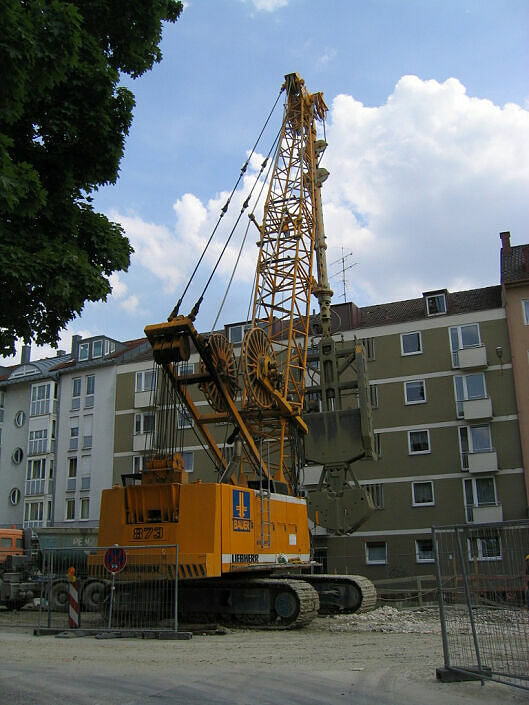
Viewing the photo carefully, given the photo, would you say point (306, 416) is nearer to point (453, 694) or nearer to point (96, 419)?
point (453, 694)

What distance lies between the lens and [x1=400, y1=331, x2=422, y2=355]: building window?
40.9 m

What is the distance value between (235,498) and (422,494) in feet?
79.0

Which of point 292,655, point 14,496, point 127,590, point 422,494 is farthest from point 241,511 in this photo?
point 14,496

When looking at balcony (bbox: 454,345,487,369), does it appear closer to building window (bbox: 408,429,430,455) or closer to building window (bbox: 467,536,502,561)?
building window (bbox: 408,429,430,455)

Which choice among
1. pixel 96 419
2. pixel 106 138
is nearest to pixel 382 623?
pixel 106 138

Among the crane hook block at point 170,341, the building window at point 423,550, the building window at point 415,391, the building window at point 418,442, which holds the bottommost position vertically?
the building window at point 423,550

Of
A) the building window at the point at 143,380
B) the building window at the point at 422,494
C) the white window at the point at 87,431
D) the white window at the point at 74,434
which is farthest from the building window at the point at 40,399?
the building window at the point at 422,494

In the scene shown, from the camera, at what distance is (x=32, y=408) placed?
54.2 m

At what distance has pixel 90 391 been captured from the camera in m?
51.4

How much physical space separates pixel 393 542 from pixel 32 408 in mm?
28583

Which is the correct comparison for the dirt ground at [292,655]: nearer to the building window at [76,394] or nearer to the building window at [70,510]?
the building window at [70,510]

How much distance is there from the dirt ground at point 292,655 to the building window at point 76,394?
3513 cm

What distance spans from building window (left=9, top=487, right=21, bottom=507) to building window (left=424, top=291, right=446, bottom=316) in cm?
3172

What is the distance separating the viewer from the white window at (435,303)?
41594mm
